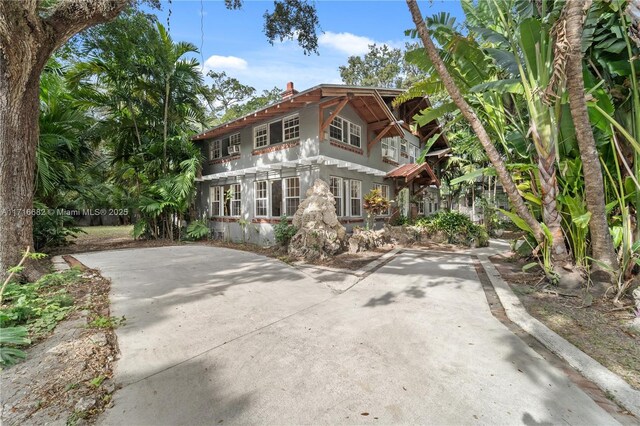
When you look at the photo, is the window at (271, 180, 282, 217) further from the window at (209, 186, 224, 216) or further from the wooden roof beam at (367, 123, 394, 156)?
the wooden roof beam at (367, 123, 394, 156)

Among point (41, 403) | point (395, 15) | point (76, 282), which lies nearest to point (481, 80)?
point (395, 15)

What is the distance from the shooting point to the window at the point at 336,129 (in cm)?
1111

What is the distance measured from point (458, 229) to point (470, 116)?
8.62 metres

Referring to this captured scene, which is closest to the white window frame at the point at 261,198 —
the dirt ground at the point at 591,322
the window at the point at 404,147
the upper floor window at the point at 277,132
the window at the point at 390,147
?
the upper floor window at the point at 277,132

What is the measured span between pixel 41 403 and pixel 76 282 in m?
4.02

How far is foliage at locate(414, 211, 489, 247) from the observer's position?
12.1 m

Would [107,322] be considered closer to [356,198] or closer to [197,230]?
[197,230]

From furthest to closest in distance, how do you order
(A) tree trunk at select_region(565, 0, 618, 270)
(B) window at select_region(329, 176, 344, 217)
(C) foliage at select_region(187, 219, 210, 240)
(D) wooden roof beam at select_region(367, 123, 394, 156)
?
(C) foliage at select_region(187, 219, 210, 240) → (D) wooden roof beam at select_region(367, 123, 394, 156) → (B) window at select_region(329, 176, 344, 217) → (A) tree trunk at select_region(565, 0, 618, 270)

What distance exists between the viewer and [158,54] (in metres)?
11.2

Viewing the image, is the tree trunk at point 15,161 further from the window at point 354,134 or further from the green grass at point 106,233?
the green grass at point 106,233

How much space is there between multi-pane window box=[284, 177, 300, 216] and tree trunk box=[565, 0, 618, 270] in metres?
8.40

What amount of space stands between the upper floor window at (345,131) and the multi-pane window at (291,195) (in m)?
2.41

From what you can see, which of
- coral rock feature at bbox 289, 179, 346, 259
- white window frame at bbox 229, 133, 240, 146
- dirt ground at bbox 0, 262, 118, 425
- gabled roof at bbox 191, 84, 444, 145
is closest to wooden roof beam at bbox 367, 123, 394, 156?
gabled roof at bbox 191, 84, 444, 145

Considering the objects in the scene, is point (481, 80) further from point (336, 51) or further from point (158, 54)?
point (158, 54)
